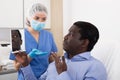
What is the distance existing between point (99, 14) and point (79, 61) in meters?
0.81

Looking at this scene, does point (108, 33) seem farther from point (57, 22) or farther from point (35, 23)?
point (57, 22)

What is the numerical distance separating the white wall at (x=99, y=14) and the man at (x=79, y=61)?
497mm

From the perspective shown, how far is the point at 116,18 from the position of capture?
177cm

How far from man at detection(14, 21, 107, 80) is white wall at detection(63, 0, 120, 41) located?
497 mm

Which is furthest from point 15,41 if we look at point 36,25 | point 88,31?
point 88,31

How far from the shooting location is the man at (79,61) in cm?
125

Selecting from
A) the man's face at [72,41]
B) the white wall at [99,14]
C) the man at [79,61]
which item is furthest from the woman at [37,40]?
the white wall at [99,14]

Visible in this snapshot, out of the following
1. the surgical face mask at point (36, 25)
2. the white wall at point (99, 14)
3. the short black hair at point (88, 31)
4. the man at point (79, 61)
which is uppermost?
the white wall at point (99, 14)

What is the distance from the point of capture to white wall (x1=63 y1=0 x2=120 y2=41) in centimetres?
178

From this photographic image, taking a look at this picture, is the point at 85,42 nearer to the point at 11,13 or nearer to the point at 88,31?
the point at 88,31

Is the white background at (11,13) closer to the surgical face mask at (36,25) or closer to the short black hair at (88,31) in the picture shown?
the surgical face mask at (36,25)

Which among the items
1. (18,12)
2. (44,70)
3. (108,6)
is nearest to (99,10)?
(108,6)

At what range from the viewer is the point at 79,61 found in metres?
1.35

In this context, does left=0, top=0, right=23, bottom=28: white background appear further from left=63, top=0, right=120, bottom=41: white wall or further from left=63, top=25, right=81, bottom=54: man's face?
left=63, top=25, right=81, bottom=54: man's face
